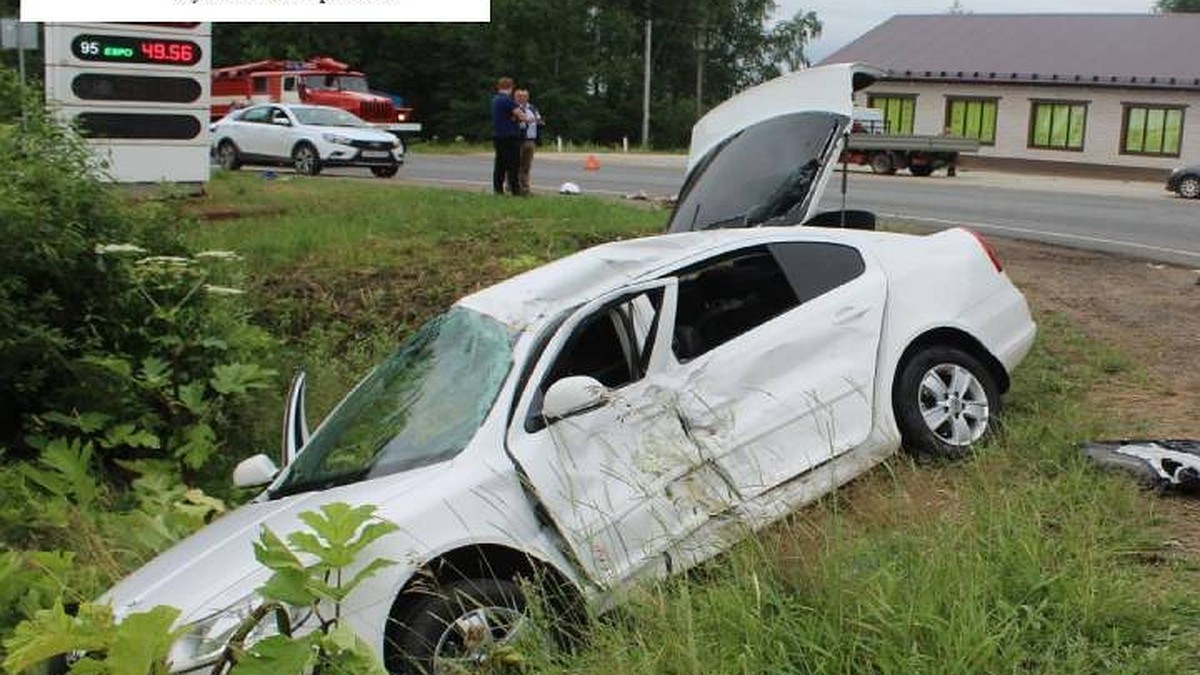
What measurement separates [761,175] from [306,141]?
17624 millimetres

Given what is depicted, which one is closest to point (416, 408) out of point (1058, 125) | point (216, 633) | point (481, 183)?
point (216, 633)

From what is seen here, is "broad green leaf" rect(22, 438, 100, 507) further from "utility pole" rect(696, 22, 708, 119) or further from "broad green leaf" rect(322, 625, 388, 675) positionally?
"utility pole" rect(696, 22, 708, 119)

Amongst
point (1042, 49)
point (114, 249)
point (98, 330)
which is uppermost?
point (1042, 49)

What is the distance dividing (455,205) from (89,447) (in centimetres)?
781

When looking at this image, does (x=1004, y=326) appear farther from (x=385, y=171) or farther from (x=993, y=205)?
(x=385, y=171)

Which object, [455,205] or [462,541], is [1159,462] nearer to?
[462,541]

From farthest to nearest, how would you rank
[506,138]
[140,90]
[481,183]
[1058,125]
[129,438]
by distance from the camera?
[1058,125] < [481,183] < [506,138] < [140,90] < [129,438]

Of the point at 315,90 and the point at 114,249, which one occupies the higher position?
the point at 315,90

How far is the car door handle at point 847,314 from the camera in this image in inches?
228

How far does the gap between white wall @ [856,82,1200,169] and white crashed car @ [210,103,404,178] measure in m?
21.1

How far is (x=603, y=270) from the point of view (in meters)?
5.70

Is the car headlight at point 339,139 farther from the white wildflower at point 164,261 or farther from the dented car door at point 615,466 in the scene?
the dented car door at point 615,466

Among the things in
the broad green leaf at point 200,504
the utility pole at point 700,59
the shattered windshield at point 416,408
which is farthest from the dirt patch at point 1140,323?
the utility pole at point 700,59

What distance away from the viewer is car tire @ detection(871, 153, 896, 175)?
33.1 metres
